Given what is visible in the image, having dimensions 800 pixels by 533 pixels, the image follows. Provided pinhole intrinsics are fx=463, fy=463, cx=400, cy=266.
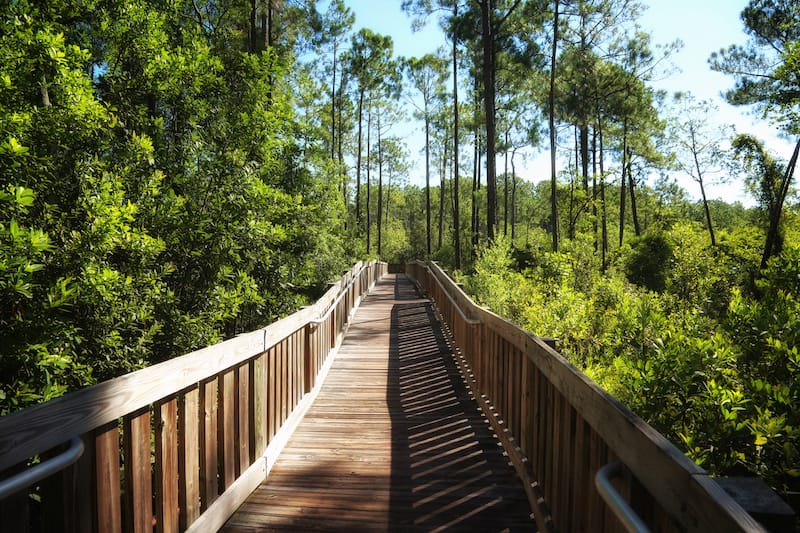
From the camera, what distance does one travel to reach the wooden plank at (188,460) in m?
2.41

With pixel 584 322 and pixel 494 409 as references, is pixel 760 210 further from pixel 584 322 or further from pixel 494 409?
pixel 494 409

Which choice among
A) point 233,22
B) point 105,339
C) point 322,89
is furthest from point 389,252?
point 105,339

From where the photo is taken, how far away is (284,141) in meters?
7.23

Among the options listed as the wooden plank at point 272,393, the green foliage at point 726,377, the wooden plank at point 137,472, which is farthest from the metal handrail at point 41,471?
the green foliage at point 726,377

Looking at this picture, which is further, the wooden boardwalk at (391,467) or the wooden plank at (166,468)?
the wooden boardwalk at (391,467)

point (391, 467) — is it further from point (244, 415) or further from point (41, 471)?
point (41, 471)

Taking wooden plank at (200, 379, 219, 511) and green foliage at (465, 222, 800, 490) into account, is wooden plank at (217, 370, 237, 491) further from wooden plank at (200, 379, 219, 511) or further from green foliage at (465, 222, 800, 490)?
green foliage at (465, 222, 800, 490)

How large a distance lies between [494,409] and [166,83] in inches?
202

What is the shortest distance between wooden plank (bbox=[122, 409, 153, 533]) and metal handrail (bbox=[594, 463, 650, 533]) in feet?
6.03

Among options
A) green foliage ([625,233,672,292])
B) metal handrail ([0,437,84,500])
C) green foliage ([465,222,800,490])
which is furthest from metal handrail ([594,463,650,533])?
green foliage ([625,233,672,292])

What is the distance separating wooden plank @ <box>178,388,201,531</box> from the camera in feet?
7.90

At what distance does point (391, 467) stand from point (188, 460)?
5.67 feet

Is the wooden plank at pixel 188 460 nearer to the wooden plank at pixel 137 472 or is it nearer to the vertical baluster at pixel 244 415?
the wooden plank at pixel 137 472

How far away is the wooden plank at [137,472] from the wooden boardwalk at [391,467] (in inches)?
32.9
